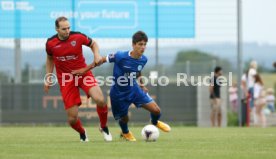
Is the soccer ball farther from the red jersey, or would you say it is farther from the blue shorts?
the red jersey

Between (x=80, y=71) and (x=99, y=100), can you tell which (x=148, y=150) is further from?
(x=80, y=71)

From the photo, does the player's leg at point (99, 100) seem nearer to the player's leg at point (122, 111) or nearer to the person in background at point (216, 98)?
the player's leg at point (122, 111)

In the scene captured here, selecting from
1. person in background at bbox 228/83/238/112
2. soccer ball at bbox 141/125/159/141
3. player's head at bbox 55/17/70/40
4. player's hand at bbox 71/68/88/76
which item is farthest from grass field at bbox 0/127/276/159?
person in background at bbox 228/83/238/112

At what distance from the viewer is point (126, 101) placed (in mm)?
14570

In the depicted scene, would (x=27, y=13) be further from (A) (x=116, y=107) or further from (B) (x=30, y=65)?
(A) (x=116, y=107)

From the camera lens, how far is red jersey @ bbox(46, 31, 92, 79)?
47.0 feet

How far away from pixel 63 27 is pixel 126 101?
1688mm

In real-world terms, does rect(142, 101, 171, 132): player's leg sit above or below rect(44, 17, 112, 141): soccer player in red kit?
below

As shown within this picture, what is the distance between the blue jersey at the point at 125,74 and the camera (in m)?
14.4

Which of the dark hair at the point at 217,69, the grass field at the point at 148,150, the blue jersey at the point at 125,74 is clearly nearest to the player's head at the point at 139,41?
the blue jersey at the point at 125,74

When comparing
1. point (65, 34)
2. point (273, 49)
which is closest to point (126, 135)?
point (65, 34)

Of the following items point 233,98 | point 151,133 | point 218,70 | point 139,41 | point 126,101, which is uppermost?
point 139,41

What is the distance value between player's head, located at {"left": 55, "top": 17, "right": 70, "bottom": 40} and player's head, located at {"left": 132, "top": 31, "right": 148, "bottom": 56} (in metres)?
1.14

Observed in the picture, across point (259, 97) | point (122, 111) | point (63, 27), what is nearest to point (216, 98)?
point (259, 97)
